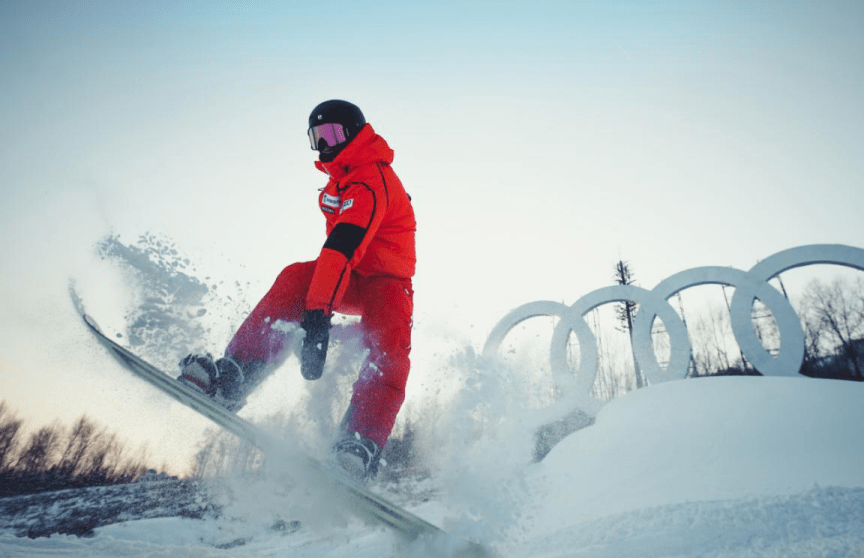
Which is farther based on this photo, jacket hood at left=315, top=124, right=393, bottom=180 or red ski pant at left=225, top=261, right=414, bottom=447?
A: jacket hood at left=315, top=124, right=393, bottom=180

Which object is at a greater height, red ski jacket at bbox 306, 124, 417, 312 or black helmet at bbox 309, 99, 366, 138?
black helmet at bbox 309, 99, 366, 138

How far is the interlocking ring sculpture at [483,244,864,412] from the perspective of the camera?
8.24 meters

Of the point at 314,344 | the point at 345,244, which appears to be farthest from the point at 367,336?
the point at 345,244

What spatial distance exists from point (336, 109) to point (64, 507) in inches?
491

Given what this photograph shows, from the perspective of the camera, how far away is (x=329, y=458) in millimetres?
1850

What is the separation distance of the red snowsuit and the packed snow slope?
62 centimetres

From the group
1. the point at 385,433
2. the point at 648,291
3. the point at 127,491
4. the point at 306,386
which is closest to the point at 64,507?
the point at 127,491

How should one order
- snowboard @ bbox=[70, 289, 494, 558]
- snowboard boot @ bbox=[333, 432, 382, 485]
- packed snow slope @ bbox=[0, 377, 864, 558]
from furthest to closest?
1. packed snow slope @ bbox=[0, 377, 864, 558]
2. snowboard boot @ bbox=[333, 432, 382, 485]
3. snowboard @ bbox=[70, 289, 494, 558]

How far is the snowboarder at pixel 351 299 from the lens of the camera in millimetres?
1853

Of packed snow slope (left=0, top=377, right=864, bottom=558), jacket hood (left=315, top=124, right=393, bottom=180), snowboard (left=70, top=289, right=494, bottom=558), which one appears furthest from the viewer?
jacket hood (left=315, top=124, right=393, bottom=180)

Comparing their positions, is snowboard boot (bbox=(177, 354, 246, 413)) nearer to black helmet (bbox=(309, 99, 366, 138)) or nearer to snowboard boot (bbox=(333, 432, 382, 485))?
snowboard boot (bbox=(333, 432, 382, 485))

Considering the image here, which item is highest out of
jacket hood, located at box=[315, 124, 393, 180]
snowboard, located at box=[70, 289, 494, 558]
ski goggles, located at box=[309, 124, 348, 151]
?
ski goggles, located at box=[309, 124, 348, 151]

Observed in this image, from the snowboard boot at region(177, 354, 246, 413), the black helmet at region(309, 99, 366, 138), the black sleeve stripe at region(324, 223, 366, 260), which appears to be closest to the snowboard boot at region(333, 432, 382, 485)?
the snowboard boot at region(177, 354, 246, 413)

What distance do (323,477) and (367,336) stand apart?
0.78 m
